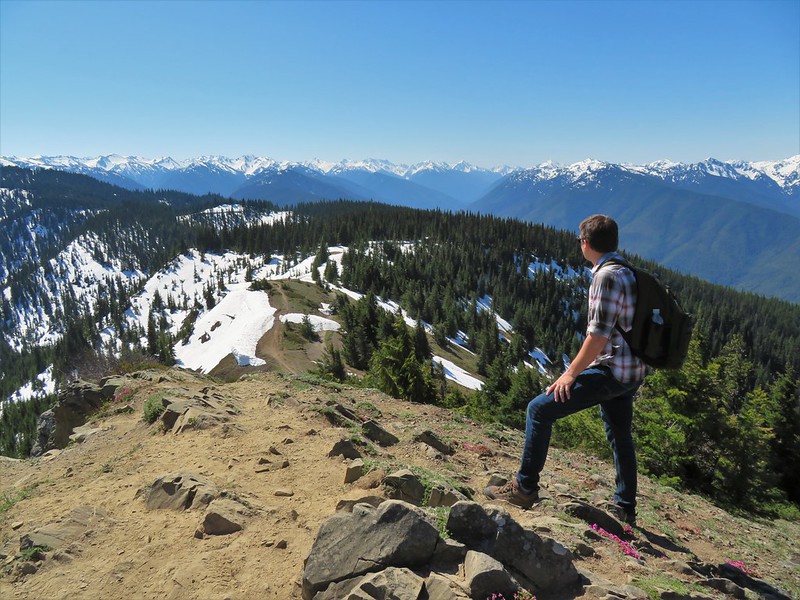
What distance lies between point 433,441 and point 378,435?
139cm

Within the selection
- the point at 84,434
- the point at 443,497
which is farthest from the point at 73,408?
the point at 443,497

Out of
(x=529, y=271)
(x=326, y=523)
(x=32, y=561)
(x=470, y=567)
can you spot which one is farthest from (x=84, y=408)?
(x=529, y=271)

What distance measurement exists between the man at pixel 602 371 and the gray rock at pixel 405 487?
167cm

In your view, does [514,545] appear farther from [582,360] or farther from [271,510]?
[271,510]

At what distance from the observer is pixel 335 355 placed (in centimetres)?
4384

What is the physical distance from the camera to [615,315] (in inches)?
194

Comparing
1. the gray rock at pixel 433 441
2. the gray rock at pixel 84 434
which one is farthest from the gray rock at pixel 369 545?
the gray rock at pixel 84 434

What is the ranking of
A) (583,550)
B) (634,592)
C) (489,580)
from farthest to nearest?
1. (583,550)
2. (634,592)
3. (489,580)

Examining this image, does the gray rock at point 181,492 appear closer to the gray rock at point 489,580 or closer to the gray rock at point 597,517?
the gray rock at point 489,580

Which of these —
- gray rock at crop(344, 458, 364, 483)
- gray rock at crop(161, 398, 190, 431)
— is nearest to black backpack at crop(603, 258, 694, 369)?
gray rock at crop(344, 458, 364, 483)

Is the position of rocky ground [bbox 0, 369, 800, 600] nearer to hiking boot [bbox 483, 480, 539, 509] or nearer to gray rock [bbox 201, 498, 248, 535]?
gray rock [bbox 201, 498, 248, 535]

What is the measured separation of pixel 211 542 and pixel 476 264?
15467 centimetres

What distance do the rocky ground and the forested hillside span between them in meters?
5.18

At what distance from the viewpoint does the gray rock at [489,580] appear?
407 cm
